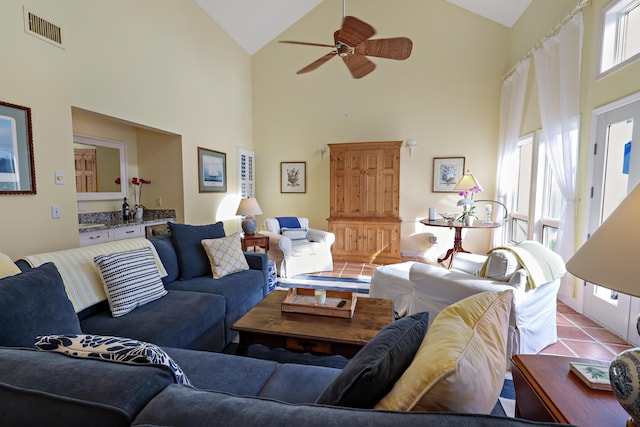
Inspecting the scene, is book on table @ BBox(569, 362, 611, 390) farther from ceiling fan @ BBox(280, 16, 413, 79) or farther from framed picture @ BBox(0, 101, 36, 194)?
framed picture @ BBox(0, 101, 36, 194)

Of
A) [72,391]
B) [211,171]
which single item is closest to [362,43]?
[72,391]

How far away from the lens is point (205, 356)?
57.4 inches

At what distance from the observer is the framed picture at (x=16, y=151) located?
2.21 m

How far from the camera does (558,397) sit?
0.97 meters

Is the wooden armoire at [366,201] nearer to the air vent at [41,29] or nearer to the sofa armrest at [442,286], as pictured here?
the sofa armrest at [442,286]

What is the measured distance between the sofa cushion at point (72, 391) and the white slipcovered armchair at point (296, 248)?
10.6ft

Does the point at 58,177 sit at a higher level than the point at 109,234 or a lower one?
higher

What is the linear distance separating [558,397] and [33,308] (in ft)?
6.76

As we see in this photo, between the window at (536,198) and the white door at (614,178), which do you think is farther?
the window at (536,198)

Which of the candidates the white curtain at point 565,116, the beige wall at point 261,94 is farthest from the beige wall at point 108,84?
the white curtain at point 565,116

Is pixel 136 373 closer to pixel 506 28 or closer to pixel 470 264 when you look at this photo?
pixel 470 264

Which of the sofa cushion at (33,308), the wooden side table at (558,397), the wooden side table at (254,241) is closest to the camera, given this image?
the wooden side table at (558,397)

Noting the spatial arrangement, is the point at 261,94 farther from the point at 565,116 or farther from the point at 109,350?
the point at 109,350

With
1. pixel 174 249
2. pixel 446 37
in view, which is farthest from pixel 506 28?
pixel 174 249
